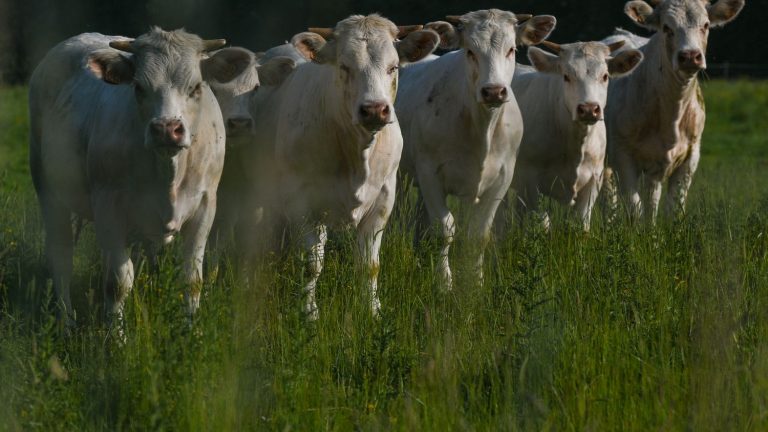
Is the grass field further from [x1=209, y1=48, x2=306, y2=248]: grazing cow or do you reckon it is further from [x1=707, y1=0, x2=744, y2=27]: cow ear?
[x1=707, y1=0, x2=744, y2=27]: cow ear

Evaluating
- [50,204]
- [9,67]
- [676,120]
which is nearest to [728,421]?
[50,204]

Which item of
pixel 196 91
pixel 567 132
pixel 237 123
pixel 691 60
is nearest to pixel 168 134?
pixel 196 91

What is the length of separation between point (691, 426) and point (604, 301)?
81.9 inches

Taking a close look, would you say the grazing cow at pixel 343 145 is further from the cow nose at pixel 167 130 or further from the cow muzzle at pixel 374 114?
the cow nose at pixel 167 130

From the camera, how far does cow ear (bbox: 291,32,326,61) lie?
7812mm

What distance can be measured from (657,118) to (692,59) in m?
1.03

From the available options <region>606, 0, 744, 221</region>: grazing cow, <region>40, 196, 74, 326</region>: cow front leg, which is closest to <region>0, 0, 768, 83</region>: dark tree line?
<region>606, 0, 744, 221</region>: grazing cow

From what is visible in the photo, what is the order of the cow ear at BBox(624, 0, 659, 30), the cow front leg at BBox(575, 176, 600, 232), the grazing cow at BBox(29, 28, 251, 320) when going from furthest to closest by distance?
the cow ear at BBox(624, 0, 659, 30) → the cow front leg at BBox(575, 176, 600, 232) → the grazing cow at BBox(29, 28, 251, 320)

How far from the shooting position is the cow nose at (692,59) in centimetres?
1005

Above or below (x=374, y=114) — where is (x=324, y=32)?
above

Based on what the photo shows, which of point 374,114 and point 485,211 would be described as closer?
point 374,114

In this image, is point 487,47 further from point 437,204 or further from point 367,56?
point 367,56

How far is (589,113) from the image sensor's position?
927cm

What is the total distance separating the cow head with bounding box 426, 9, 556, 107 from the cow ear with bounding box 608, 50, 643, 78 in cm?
121
